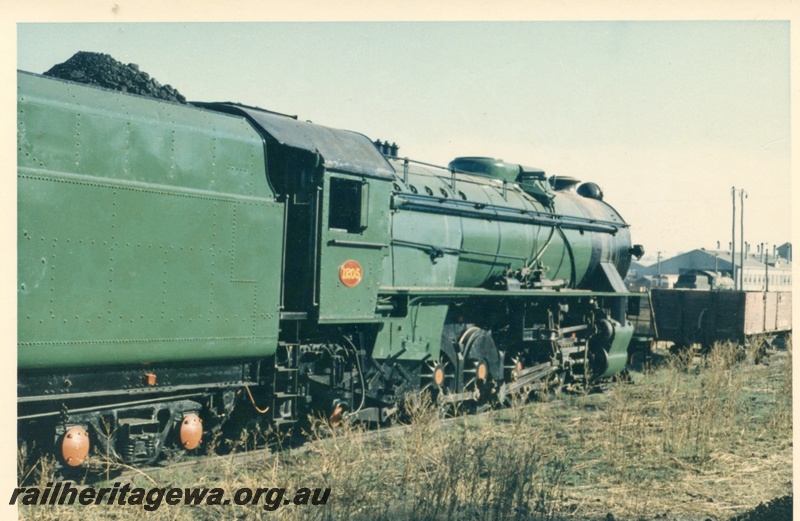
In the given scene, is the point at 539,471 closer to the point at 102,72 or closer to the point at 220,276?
the point at 220,276

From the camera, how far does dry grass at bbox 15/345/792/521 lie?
20.5 feet

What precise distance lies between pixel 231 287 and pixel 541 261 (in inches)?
285

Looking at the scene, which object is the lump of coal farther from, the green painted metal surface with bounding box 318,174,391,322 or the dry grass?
the dry grass

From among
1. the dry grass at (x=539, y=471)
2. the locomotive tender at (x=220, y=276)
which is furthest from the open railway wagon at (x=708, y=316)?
the locomotive tender at (x=220, y=276)

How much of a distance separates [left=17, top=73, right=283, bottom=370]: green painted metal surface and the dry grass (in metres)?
1.19

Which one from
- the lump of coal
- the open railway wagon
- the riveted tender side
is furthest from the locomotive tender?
the open railway wagon

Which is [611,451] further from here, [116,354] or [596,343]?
[596,343]

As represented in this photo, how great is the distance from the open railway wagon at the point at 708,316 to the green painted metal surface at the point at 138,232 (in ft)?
44.4
